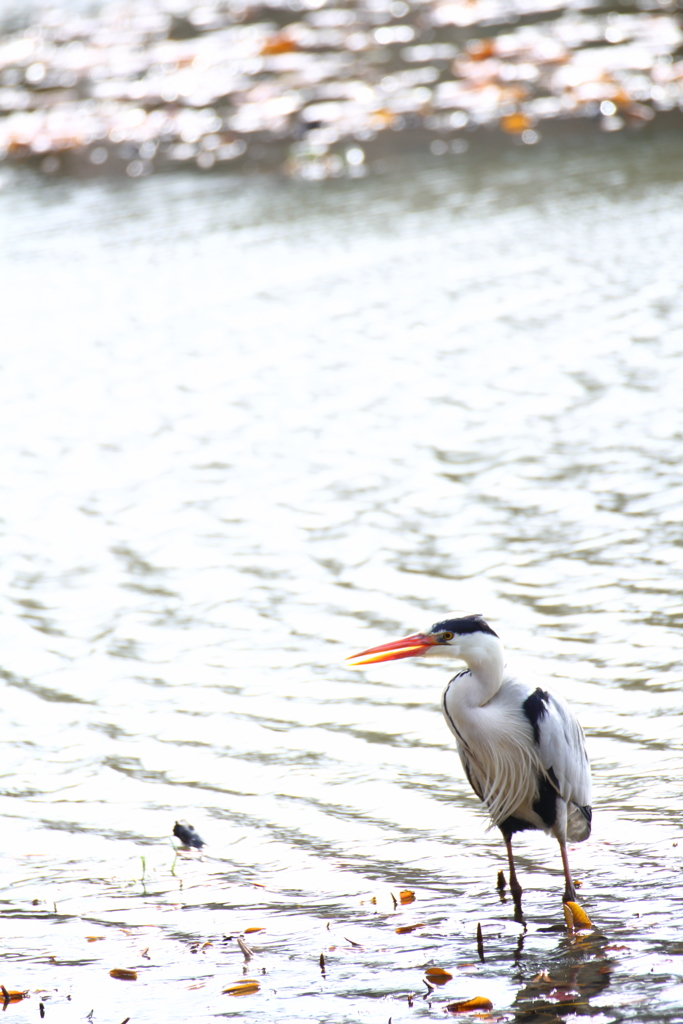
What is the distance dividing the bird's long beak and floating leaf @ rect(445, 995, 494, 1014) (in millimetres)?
1032

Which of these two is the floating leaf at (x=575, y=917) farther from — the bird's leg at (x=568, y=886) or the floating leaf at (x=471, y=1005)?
the floating leaf at (x=471, y=1005)

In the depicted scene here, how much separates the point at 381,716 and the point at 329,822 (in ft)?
2.18

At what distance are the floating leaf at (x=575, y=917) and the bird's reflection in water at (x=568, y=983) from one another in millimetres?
35

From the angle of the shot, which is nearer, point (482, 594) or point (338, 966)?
point (338, 966)

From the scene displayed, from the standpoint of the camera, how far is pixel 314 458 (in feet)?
23.9

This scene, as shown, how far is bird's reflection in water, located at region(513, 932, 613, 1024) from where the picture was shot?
3.15 metres

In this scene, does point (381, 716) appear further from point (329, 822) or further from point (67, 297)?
point (67, 297)

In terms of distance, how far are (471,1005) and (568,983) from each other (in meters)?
0.27

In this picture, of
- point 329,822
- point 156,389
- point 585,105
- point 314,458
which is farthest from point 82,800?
point 585,105

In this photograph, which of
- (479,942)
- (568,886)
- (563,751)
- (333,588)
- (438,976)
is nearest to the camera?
(438,976)

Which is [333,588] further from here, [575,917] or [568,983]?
[568,983]

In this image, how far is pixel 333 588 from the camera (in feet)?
19.2

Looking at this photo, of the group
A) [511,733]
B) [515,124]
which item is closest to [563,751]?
[511,733]

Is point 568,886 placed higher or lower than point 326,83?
higher
